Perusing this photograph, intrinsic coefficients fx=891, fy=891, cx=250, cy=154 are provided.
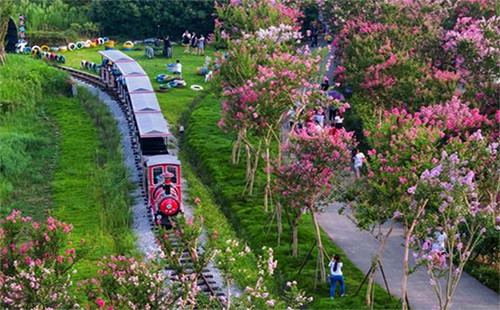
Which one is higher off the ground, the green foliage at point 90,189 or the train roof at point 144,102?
the train roof at point 144,102

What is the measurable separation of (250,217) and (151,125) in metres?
6.92

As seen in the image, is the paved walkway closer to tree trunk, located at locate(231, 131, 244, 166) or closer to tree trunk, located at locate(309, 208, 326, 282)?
tree trunk, located at locate(309, 208, 326, 282)

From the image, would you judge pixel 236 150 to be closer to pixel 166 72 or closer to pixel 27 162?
pixel 27 162

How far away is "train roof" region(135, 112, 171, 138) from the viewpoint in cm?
4159

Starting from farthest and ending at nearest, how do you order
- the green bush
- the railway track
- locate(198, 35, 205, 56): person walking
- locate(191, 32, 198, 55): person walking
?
the green bush, locate(191, 32, 198, 55): person walking, locate(198, 35, 205, 56): person walking, the railway track

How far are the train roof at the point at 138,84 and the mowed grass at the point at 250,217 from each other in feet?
12.0

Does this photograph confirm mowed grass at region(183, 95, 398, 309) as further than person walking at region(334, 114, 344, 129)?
No

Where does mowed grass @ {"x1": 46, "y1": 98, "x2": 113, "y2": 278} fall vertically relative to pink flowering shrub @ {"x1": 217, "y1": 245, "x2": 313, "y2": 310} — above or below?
below

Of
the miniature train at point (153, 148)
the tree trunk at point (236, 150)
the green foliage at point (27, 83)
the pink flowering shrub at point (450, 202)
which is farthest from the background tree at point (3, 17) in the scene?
the pink flowering shrub at point (450, 202)

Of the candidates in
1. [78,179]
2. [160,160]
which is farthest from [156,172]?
[78,179]

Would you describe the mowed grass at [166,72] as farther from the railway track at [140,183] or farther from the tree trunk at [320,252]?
the tree trunk at [320,252]

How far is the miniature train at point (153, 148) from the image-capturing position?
36.7 meters

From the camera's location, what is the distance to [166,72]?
216 ft

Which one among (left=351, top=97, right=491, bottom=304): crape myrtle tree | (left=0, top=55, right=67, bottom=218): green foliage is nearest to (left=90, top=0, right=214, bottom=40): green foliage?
(left=0, top=55, right=67, bottom=218): green foliage
